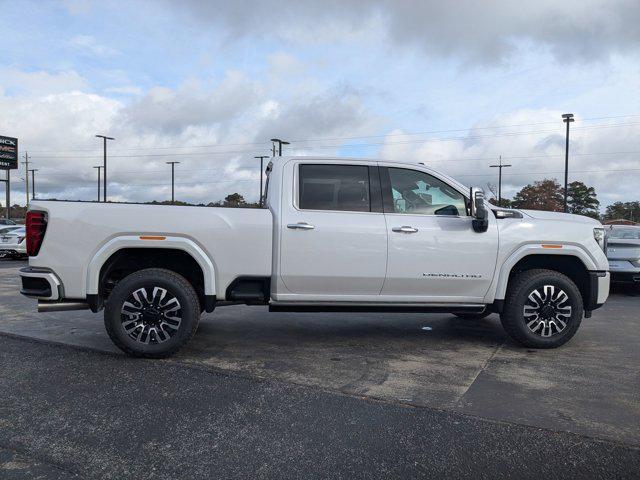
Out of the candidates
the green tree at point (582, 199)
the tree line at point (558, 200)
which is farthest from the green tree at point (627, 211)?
the green tree at point (582, 199)

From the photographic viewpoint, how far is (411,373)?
15.0ft

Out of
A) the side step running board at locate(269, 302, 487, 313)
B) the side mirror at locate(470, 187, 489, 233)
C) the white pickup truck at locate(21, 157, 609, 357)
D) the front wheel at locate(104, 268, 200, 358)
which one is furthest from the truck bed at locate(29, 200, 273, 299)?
the side mirror at locate(470, 187, 489, 233)

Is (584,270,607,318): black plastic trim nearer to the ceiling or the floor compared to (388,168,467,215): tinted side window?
nearer to the floor

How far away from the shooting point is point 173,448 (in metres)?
3.11

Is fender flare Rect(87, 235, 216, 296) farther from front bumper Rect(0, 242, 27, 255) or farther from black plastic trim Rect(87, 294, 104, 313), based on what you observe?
front bumper Rect(0, 242, 27, 255)

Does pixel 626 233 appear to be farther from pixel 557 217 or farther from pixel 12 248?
pixel 12 248

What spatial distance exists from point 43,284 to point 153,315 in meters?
1.04

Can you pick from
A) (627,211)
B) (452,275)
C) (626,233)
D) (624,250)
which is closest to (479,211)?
(452,275)

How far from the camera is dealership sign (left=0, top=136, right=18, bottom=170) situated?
40719 millimetres

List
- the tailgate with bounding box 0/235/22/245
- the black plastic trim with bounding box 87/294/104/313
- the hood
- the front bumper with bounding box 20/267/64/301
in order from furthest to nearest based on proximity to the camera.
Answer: the tailgate with bounding box 0/235/22/245
the hood
the black plastic trim with bounding box 87/294/104/313
the front bumper with bounding box 20/267/64/301

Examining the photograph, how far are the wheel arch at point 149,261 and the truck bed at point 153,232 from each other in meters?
0.05

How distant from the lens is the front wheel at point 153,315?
4758 mm

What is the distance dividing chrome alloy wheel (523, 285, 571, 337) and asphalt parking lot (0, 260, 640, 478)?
0.86 feet

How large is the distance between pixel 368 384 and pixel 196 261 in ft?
6.62
